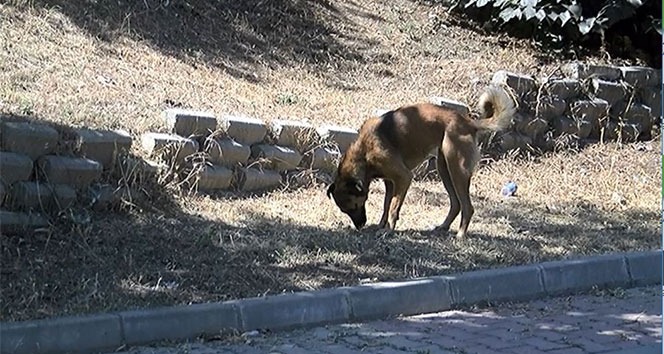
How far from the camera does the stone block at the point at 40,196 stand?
792cm

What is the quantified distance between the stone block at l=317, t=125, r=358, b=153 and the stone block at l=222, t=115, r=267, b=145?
736mm

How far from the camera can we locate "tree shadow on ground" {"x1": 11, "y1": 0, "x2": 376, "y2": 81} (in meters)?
12.2

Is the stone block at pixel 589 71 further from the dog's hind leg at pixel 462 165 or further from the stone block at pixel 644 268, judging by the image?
the stone block at pixel 644 268

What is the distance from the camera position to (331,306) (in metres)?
7.16

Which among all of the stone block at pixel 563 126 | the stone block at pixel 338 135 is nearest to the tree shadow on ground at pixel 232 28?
the stone block at pixel 338 135

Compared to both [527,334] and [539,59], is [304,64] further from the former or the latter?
[527,334]

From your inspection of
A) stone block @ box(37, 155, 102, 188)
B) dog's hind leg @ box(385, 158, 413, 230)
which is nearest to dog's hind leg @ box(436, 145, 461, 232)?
dog's hind leg @ box(385, 158, 413, 230)

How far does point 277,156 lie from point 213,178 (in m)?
0.87

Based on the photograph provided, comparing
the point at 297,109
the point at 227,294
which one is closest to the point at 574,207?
the point at 297,109

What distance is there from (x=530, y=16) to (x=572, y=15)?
0.60 metres

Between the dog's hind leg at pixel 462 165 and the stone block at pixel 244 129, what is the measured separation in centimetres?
193

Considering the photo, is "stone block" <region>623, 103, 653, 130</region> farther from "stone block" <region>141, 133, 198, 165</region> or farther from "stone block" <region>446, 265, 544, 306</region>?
"stone block" <region>141, 133, 198, 165</region>

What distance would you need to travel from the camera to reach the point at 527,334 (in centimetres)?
711

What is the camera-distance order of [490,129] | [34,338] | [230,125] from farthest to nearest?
[230,125] < [490,129] < [34,338]
